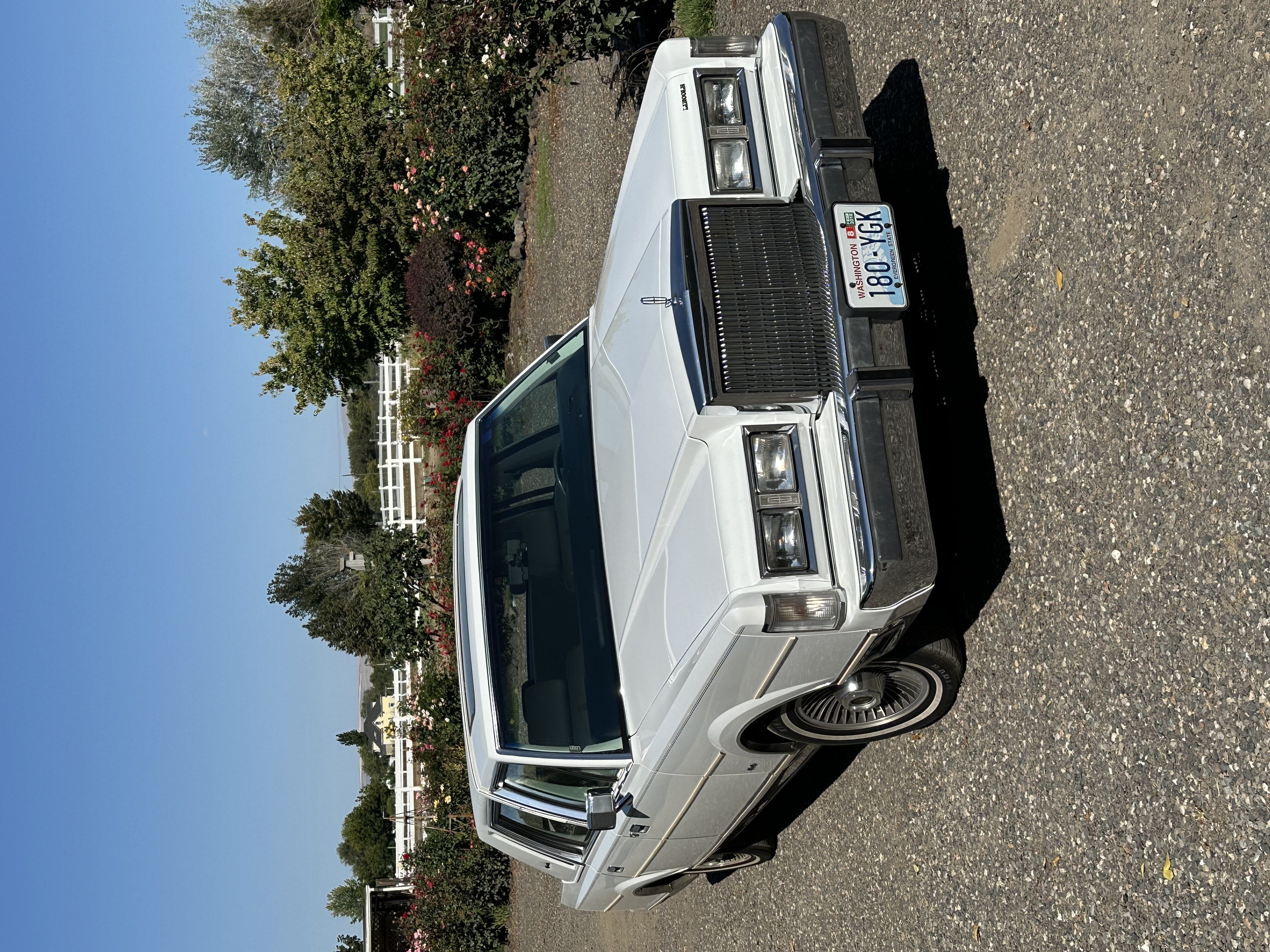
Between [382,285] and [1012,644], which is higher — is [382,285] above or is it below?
above

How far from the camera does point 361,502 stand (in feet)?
76.0

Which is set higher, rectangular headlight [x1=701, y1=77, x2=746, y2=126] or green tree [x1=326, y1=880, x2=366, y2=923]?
rectangular headlight [x1=701, y1=77, x2=746, y2=126]

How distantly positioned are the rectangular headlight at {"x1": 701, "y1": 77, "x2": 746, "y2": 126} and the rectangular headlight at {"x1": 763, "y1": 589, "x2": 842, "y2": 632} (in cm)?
218

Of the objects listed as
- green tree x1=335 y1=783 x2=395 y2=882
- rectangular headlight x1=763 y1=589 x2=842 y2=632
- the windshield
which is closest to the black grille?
rectangular headlight x1=763 y1=589 x2=842 y2=632

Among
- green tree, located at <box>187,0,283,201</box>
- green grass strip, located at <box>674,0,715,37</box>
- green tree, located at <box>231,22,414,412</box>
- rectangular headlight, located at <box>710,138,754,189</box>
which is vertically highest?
green tree, located at <box>187,0,283,201</box>

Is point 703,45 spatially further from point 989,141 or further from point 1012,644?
point 1012,644

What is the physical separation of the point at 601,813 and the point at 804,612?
1.70m

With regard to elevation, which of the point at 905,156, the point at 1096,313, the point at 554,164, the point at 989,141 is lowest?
the point at 1096,313

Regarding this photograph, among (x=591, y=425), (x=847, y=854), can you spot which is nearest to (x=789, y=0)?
(x=591, y=425)

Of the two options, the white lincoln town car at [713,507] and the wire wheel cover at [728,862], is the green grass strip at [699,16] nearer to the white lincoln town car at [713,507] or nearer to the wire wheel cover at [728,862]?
the white lincoln town car at [713,507]

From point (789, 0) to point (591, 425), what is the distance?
3.54 m

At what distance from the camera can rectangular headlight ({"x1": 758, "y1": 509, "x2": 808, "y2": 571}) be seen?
14.3 ft

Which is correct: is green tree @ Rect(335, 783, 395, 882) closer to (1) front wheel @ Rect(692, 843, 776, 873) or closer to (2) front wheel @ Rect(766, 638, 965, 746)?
(1) front wheel @ Rect(692, 843, 776, 873)

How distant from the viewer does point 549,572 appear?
591 cm
